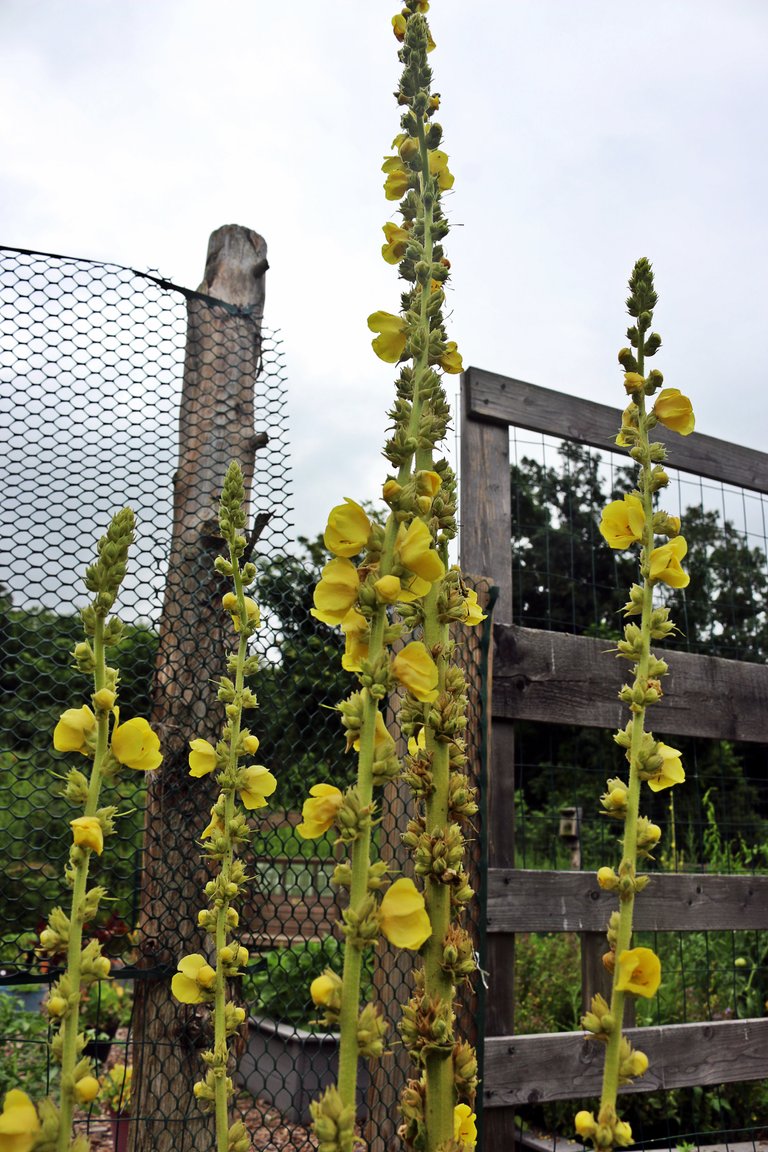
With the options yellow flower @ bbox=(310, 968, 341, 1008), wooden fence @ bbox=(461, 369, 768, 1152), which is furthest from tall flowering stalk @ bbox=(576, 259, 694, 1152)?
wooden fence @ bbox=(461, 369, 768, 1152)

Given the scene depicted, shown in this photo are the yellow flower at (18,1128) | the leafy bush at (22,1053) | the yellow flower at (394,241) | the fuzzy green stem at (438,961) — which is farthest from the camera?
the leafy bush at (22,1053)

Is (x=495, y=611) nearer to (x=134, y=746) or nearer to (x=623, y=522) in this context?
(x=623, y=522)

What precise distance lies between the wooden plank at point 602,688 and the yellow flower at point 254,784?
144 centimetres

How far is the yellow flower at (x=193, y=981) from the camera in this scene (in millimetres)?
1036

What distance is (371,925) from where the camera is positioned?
0.57 meters

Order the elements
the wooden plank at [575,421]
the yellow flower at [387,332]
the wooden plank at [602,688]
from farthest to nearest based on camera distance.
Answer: the wooden plank at [575,421]
the wooden plank at [602,688]
the yellow flower at [387,332]

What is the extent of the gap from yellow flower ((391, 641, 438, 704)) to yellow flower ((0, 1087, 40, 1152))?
1.11 feet

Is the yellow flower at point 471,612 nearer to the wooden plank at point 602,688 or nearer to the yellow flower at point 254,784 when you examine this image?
the yellow flower at point 254,784

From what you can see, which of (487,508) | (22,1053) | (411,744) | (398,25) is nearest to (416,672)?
(411,744)

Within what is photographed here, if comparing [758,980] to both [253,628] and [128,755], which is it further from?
[128,755]

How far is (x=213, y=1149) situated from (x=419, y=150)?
212cm

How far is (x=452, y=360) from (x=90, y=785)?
0.50 meters

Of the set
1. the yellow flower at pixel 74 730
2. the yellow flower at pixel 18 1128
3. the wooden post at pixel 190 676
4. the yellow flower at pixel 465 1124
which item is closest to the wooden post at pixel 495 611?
the wooden post at pixel 190 676

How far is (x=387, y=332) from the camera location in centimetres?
84
